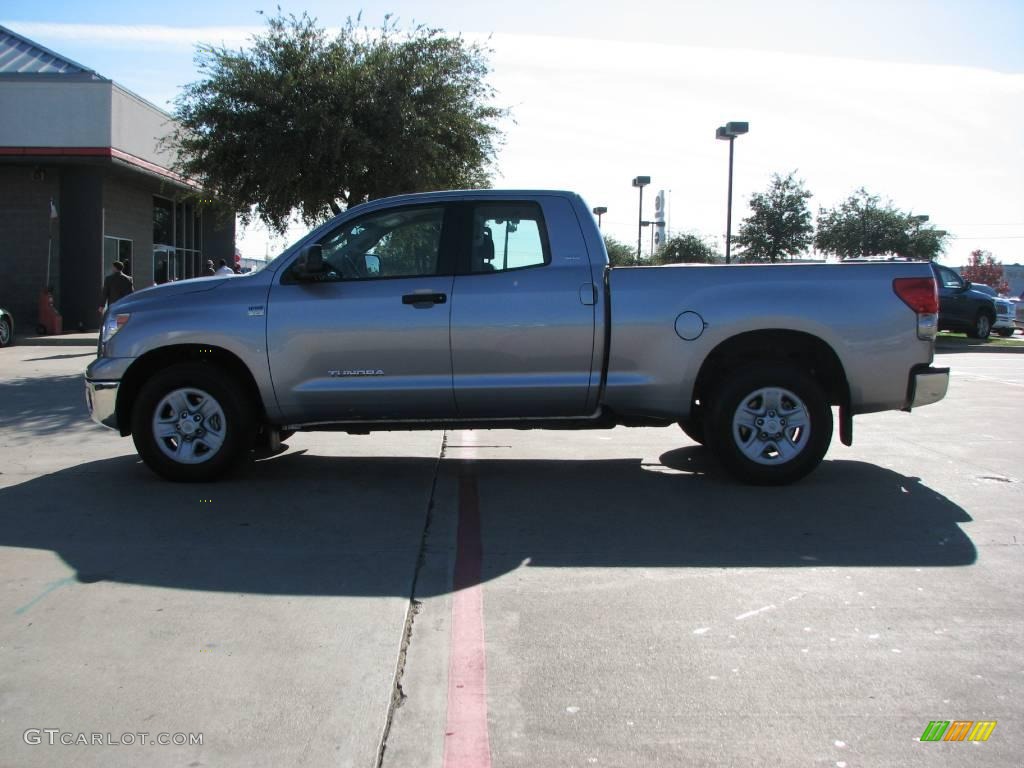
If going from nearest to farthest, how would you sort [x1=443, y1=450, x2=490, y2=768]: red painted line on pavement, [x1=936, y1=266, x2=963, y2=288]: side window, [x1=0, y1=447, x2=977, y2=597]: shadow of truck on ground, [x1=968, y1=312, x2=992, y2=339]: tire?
1. [x1=443, y1=450, x2=490, y2=768]: red painted line on pavement
2. [x1=0, y1=447, x2=977, y2=597]: shadow of truck on ground
3. [x1=936, y1=266, x2=963, y2=288]: side window
4. [x1=968, y1=312, x2=992, y2=339]: tire

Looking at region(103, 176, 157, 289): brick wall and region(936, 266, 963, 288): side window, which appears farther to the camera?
region(103, 176, 157, 289): brick wall

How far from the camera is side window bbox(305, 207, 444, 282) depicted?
22.4 ft

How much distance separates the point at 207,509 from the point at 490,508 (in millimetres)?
1833

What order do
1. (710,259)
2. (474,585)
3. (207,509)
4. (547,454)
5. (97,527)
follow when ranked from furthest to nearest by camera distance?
(710,259) → (547,454) → (207,509) → (97,527) → (474,585)

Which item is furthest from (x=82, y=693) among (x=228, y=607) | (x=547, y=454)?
(x=547, y=454)

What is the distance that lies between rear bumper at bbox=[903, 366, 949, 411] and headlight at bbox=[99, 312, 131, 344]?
18.2ft

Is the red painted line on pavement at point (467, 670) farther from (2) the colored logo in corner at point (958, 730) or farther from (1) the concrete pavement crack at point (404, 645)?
(2) the colored logo in corner at point (958, 730)

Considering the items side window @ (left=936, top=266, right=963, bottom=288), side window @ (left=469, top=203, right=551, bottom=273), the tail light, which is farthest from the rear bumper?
side window @ (left=936, top=266, right=963, bottom=288)

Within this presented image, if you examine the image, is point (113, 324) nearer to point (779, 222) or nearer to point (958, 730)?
point (958, 730)

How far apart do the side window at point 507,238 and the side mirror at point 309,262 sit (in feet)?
3.46

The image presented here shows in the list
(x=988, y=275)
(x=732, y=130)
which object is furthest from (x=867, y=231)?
(x=988, y=275)

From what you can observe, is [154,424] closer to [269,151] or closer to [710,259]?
[269,151]

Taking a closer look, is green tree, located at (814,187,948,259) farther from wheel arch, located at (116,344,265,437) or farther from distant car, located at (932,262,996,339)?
wheel arch, located at (116,344,265,437)

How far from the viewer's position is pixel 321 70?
17516 mm
